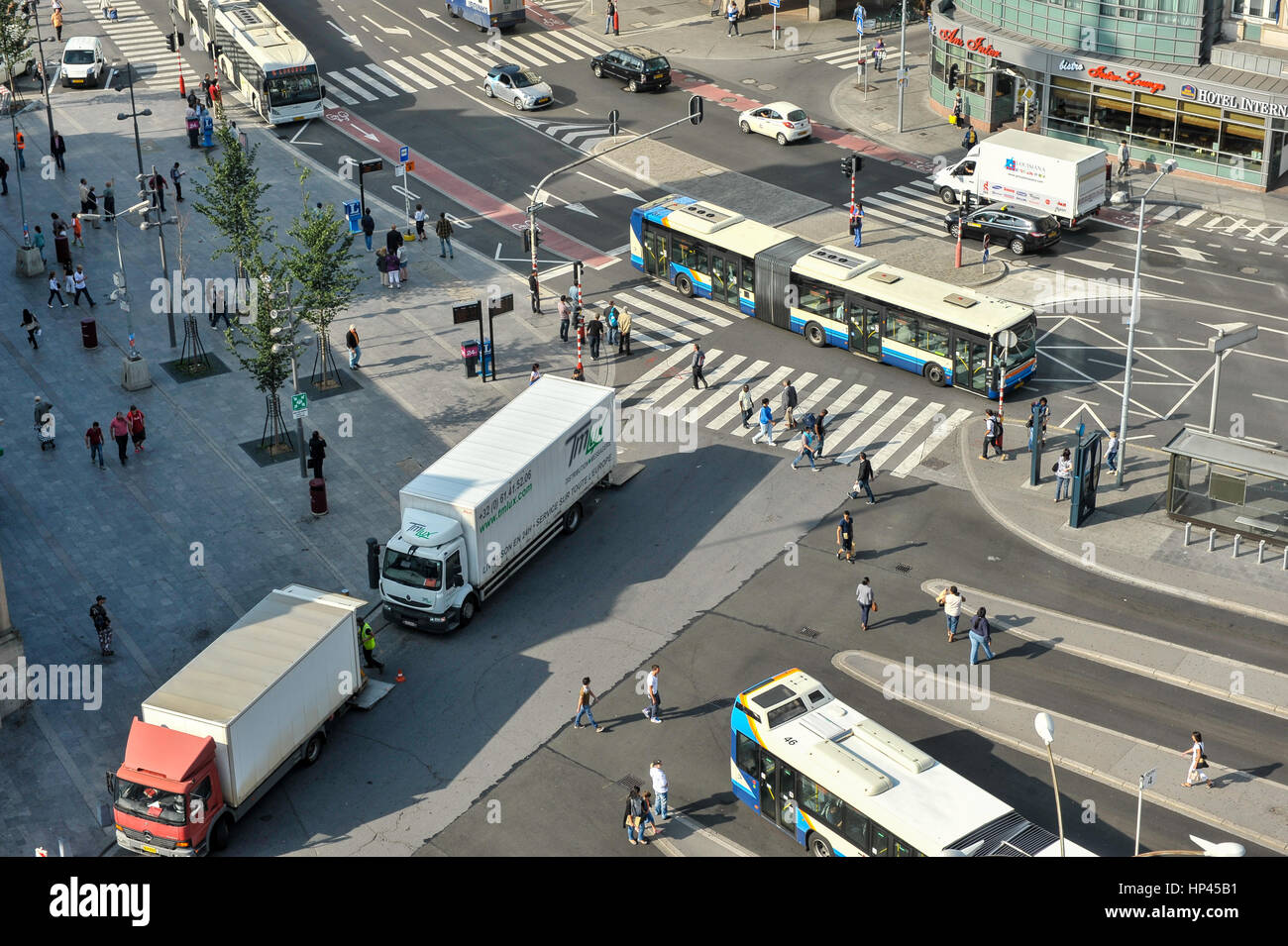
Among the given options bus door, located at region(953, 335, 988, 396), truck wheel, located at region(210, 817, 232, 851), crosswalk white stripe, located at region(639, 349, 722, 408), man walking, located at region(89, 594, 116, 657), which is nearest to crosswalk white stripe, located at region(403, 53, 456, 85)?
crosswalk white stripe, located at region(639, 349, 722, 408)

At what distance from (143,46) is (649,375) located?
49.6 m

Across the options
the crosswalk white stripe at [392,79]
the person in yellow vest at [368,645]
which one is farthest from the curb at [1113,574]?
the crosswalk white stripe at [392,79]

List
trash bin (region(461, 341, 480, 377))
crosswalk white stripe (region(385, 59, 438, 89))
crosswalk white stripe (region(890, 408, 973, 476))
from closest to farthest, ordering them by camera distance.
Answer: crosswalk white stripe (region(890, 408, 973, 476))
trash bin (region(461, 341, 480, 377))
crosswalk white stripe (region(385, 59, 438, 89))

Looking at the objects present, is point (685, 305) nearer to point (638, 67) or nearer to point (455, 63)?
point (638, 67)

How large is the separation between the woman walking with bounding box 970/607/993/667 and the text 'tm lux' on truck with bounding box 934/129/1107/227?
97.7 feet

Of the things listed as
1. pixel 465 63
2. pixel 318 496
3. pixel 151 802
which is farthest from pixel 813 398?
pixel 465 63

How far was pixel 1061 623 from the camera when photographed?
42875 mm

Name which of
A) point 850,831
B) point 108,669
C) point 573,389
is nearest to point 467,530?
point 573,389

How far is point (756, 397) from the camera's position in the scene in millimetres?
55562

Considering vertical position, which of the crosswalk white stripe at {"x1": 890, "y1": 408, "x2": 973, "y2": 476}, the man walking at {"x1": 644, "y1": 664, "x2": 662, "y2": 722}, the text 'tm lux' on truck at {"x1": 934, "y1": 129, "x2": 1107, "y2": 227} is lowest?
the man walking at {"x1": 644, "y1": 664, "x2": 662, "y2": 722}

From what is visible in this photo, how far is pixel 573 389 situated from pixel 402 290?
58.7 feet

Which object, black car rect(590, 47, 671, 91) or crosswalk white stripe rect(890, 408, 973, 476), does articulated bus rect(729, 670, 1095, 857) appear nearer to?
crosswalk white stripe rect(890, 408, 973, 476)

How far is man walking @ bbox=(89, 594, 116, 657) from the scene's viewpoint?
1623 inches

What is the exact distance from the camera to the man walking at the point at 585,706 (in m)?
38.9
